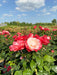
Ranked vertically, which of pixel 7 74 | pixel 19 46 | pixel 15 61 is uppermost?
pixel 19 46

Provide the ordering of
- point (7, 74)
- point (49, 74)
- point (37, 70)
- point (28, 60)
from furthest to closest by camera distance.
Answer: point (7, 74) → point (49, 74) → point (37, 70) → point (28, 60)

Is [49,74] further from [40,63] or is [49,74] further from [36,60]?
[36,60]

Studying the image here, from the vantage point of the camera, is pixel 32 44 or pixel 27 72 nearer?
pixel 32 44

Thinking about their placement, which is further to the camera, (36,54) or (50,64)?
(50,64)

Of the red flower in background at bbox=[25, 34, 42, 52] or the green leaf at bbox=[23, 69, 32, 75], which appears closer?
the red flower in background at bbox=[25, 34, 42, 52]

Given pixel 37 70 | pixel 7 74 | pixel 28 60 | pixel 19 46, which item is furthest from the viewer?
pixel 7 74

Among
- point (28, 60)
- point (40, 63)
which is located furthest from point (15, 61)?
point (40, 63)

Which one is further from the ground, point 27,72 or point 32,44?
point 32,44

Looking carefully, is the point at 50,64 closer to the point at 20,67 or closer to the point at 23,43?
the point at 20,67

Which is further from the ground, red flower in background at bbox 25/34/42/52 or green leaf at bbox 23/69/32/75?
red flower in background at bbox 25/34/42/52

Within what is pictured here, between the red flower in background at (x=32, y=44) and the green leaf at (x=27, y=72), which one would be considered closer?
the red flower in background at (x=32, y=44)

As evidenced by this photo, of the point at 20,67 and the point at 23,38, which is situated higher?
the point at 23,38

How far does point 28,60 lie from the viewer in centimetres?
120

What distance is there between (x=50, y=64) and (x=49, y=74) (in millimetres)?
138
